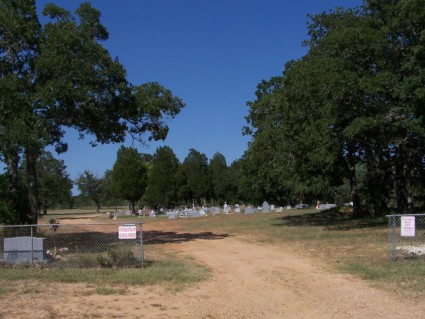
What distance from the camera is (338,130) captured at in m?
23.1

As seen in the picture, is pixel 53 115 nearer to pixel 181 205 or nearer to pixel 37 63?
pixel 37 63

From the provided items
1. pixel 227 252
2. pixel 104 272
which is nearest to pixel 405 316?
pixel 104 272

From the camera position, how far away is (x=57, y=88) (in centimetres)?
1805

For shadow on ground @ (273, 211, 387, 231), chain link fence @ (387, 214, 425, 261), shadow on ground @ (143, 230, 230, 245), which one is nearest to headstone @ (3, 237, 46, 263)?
shadow on ground @ (143, 230, 230, 245)

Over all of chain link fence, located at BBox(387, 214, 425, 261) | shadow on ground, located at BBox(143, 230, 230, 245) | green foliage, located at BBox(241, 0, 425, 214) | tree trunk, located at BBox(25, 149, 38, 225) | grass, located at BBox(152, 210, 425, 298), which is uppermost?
green foliage, located at BBox(241, 0, 425, 214)

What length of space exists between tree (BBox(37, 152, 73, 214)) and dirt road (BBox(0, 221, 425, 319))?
2776 inches

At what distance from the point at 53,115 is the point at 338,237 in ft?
43.3

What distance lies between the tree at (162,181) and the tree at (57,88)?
46.7 meters

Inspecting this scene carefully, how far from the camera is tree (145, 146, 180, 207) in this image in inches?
2717

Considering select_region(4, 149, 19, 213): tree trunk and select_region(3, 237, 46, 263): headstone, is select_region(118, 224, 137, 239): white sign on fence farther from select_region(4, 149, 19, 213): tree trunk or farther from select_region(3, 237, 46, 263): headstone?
select_region(4, 149, 19, 213): tree trunk

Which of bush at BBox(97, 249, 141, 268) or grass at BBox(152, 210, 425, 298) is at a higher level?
bush at BBox(97, 249, 141, 268)

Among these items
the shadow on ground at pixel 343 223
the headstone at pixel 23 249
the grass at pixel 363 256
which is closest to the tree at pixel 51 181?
the shadow on ground at pixel 343 223

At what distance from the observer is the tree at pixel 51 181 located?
257 feet

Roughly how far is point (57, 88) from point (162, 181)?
51.2 meters
